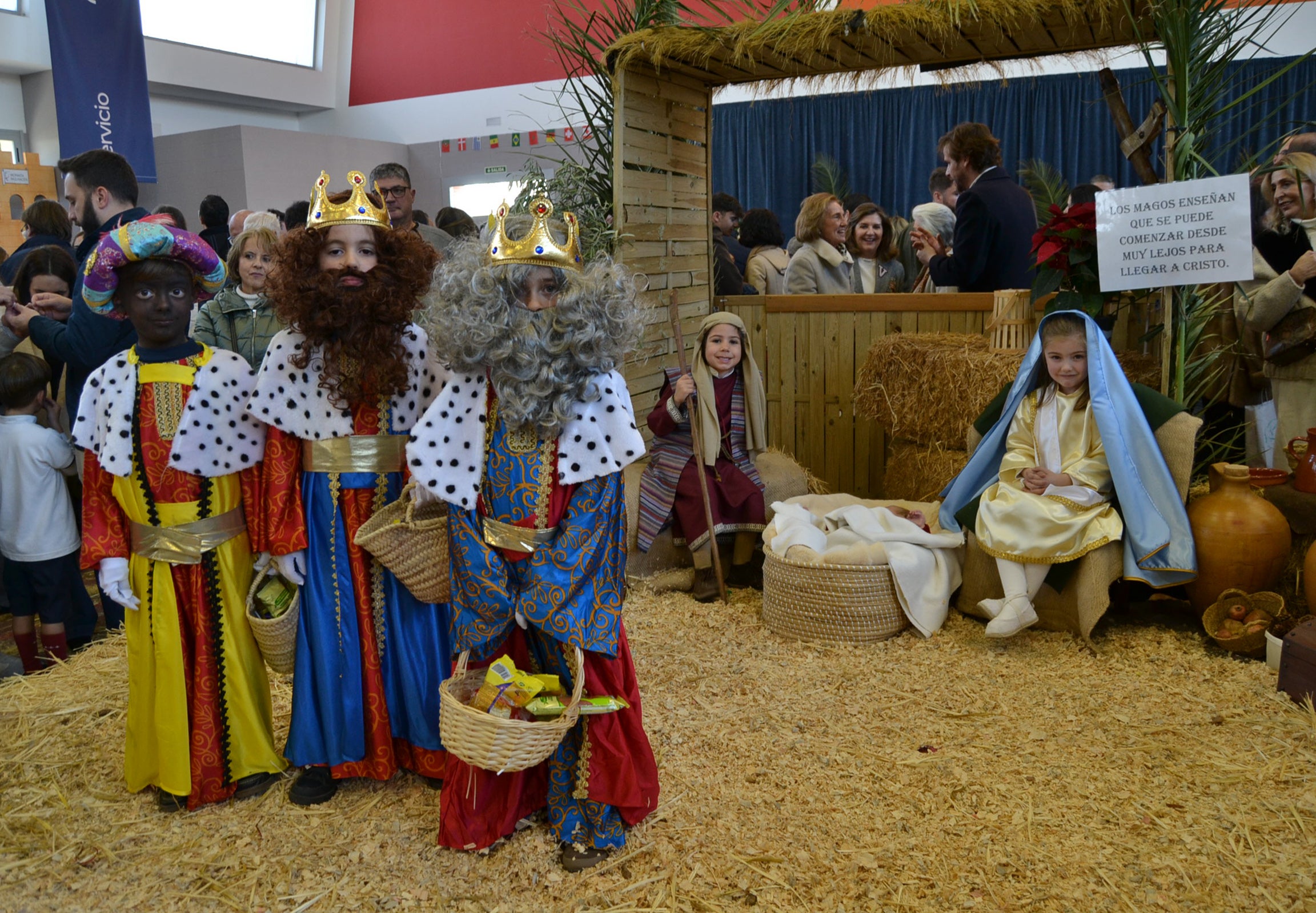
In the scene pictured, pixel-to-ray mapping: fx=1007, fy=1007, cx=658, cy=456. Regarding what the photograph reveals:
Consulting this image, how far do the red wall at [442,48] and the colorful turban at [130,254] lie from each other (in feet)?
24.9

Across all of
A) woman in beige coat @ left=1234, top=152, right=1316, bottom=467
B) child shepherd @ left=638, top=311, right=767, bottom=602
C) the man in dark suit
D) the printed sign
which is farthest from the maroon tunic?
woman in beige coat @ left=1234, top=152, right=1316, bottom=467

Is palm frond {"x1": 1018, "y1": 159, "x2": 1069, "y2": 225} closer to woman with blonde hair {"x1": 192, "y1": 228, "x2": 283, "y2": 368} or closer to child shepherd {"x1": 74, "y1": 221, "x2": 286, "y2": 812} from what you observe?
woman with blonde hair {"x1": 192, "y1": 228, "x2": 283, "y2": 368}

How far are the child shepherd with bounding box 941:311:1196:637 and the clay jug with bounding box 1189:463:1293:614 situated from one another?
60 millimetres

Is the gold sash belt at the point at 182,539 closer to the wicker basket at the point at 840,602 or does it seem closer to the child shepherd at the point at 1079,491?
the wicker basket at the point at 840,602

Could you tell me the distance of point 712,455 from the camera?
4406mm

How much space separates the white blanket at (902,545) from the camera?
389cm

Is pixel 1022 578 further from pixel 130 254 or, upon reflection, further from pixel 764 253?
pixel 130 254

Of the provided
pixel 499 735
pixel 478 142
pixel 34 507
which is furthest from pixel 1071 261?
pixel 478 142

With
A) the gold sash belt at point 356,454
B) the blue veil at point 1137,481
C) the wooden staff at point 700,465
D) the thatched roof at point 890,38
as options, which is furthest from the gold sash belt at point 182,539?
the blue veil at point 1137,481

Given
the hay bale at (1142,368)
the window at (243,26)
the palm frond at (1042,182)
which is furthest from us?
the window at (243,26)

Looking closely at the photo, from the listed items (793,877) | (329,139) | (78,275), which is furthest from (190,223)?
(793,877)

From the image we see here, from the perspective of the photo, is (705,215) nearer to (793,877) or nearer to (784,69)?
(784,69)

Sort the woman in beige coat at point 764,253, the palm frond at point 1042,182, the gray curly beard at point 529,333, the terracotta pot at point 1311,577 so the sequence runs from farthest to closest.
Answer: the palm frond at point 1042,182 → the woman in beige coat at point 764,253 → the terracotta pot at point 1311,577 → the gray curly beard at point 529,333

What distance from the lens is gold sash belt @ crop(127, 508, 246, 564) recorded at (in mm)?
2621
